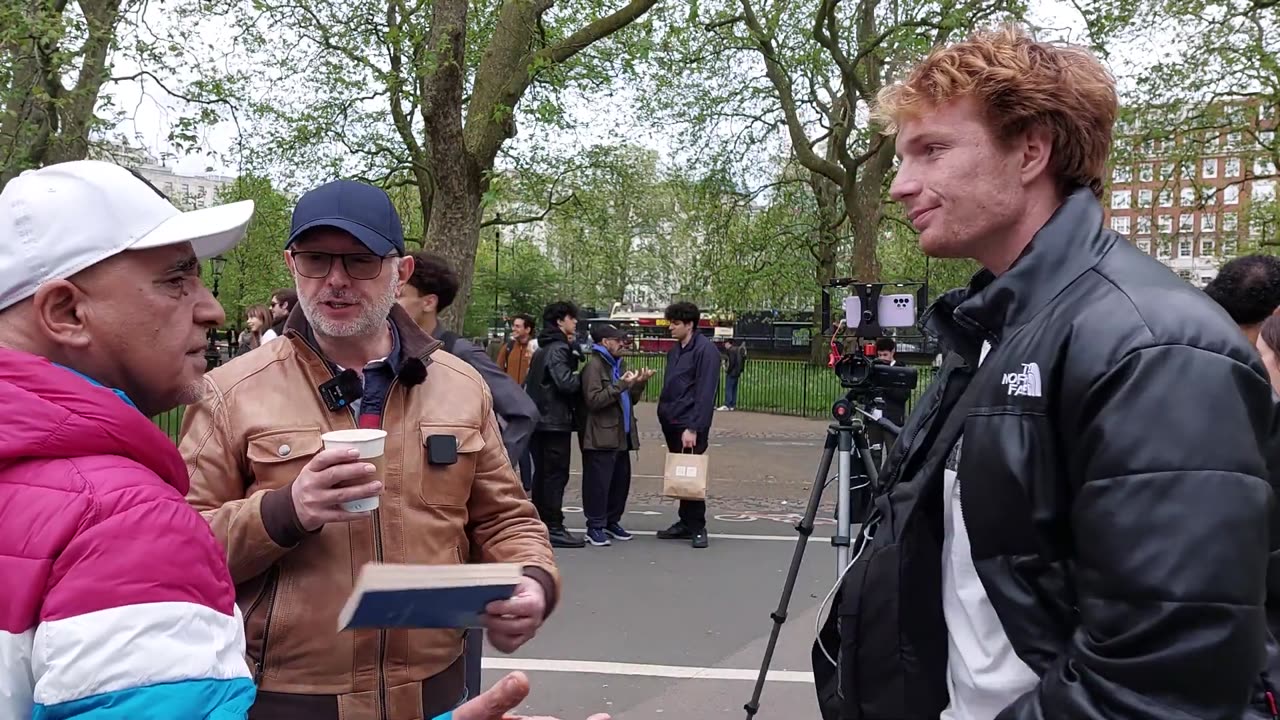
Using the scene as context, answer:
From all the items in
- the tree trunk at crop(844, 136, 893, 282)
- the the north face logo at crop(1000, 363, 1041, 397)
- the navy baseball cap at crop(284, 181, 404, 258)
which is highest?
the tree trunk at crop(844, 136, 893, 282)

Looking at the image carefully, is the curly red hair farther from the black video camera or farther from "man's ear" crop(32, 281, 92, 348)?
the black video camera

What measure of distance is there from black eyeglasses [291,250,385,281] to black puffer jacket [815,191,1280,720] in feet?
4.58

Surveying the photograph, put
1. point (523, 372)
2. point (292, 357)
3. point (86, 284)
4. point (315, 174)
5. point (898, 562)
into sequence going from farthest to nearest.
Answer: point (315, 174), point (523, 372), point (292, 357), point (898, 562), point (86, 284)

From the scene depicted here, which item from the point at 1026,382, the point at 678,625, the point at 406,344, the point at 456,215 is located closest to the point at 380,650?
the point at 406,344

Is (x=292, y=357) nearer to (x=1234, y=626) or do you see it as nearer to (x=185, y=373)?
(x=185, y=373)

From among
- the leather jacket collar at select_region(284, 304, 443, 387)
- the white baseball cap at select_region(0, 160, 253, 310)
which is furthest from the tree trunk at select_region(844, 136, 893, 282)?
the white baseball cap at select_region(0, 160, 253, 310)

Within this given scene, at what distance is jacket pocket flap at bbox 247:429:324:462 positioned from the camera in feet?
6.87

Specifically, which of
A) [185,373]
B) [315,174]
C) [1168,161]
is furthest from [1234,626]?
[1168,161]

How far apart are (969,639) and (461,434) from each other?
126 centimetres

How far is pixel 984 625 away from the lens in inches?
59.8

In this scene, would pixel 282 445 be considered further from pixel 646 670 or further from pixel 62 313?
pixel 646 670

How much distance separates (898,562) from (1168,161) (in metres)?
19.1

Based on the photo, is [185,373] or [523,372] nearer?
[185,373]

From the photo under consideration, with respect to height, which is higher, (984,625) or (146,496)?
(146,496)
